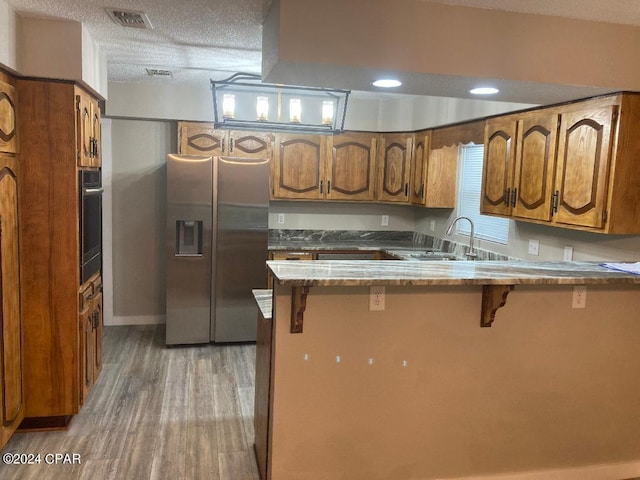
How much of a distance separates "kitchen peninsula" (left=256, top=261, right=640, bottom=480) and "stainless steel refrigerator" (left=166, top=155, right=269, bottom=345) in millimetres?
1951

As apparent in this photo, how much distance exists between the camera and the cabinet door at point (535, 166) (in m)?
3.12

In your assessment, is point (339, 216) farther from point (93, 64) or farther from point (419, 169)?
point (93, 64)

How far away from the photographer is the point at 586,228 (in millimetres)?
2846

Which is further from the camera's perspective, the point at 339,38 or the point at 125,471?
the point at 125,471

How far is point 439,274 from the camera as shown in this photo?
239 centimetres

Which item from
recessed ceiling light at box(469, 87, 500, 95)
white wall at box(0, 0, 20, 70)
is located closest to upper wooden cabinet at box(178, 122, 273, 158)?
white wall at box(0, 0, 20, 70)

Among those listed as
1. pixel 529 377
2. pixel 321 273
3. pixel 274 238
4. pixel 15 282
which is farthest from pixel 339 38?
pixel 274 238

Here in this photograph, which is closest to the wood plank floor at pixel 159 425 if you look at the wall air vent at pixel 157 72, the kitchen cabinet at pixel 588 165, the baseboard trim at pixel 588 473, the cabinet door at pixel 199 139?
the baseboard trim at pixel 588 473

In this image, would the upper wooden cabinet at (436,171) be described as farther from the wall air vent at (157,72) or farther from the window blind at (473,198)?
the wall air vent at (157,72)

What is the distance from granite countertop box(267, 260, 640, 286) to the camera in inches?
87.4

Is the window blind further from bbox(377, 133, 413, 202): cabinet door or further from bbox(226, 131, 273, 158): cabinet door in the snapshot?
bbox(226, 131, 273, 158): cabinet door

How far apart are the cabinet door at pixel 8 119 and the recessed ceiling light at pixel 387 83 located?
A: 6.23 ft

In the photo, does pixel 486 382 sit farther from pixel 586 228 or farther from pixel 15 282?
pixel 15 282

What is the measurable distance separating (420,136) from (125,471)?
148 inches
